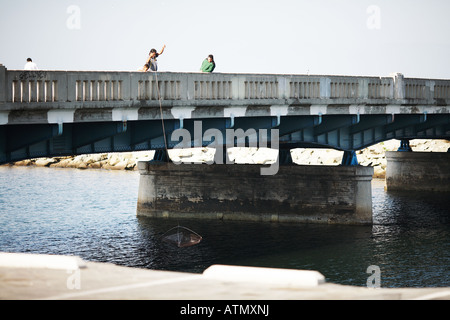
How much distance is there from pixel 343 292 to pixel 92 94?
17.6m

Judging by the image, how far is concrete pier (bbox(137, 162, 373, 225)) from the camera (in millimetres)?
41938

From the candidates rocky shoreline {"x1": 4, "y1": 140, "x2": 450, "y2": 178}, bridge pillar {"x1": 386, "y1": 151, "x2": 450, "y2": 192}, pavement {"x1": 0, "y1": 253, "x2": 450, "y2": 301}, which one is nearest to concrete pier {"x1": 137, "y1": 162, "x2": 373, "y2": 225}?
bridge pillar {"x1": 386, "y1": 151, "x2": 450, "y2": 192}

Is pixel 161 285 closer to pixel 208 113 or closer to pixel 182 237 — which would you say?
pixel 208 113

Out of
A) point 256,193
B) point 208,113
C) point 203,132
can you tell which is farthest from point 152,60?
point 256,193

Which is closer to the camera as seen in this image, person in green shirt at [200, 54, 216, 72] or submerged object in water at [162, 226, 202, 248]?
person in green shirt at [200, 54, 216, 72]

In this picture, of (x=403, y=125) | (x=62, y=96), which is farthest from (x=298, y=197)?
(x=62, y=96)

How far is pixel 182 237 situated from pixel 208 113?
24.4 feet

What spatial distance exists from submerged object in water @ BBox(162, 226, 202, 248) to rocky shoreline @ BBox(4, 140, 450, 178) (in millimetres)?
39557

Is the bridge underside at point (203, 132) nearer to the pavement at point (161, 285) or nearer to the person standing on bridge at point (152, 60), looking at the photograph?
the person standing on bridge at point (152, 60)

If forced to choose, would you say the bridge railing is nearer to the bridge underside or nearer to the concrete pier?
the bridge underside

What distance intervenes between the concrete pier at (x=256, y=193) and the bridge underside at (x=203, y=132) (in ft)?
8.23

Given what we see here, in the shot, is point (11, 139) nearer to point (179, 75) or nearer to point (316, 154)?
point (179, 75)

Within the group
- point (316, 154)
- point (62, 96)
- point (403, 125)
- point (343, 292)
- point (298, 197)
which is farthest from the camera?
point (316, 154)
